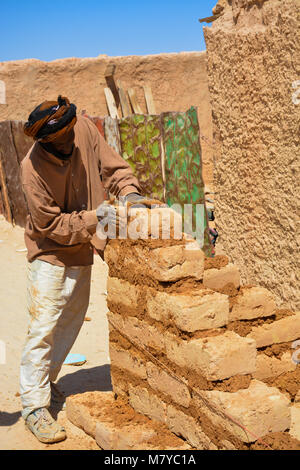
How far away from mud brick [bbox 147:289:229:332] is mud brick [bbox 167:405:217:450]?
20.8 inches

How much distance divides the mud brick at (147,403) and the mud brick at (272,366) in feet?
2.75

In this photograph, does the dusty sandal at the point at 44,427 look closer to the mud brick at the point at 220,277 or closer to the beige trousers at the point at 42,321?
the beige trousers at the point at 42,321

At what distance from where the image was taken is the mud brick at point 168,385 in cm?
311

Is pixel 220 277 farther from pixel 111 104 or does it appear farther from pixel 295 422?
pixel 111 104

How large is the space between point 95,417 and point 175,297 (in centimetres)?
108

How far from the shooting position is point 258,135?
465 centimetres

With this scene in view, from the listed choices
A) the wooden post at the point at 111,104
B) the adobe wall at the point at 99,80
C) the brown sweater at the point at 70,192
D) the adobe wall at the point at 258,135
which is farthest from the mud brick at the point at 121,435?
the adobe wall at the point at 99,80

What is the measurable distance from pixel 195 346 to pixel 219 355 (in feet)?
0.48

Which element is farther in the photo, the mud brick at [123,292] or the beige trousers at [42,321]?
the beige trousers at [42,321]

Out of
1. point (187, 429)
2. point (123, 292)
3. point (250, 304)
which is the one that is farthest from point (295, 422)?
point (123, 292)

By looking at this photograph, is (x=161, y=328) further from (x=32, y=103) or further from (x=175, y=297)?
(x=32, y=103)

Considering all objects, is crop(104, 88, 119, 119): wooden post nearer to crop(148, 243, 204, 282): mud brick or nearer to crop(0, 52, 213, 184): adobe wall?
crop(0, 52, 213, 184): adobe wall

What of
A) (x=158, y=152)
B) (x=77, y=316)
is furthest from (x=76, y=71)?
(x=77, y=316)

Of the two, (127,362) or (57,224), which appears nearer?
(57,224)
